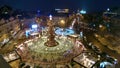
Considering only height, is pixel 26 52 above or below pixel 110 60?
above

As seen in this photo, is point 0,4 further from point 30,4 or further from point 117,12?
point 117,12

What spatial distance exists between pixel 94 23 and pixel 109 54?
11.7 metres

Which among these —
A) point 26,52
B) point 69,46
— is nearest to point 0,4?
point 26,52

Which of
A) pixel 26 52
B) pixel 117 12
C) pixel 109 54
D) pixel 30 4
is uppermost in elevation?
pixel 30 4

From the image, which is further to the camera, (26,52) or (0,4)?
A: (0,4)

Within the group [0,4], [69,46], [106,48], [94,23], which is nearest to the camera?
[69,46]

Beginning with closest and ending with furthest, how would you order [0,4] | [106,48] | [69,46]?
[69,46], [106,48], [0,4]

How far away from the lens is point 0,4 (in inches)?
1416

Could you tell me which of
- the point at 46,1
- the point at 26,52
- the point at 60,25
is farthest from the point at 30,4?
the point at 26,52

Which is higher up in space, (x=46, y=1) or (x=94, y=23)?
(x=46, y=1)

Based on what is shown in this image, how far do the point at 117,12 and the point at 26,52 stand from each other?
22056 mm

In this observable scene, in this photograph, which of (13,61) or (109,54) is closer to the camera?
(13,61)

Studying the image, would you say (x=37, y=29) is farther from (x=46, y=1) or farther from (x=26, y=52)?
(x=26, y=52)

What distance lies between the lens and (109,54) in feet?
74.8
